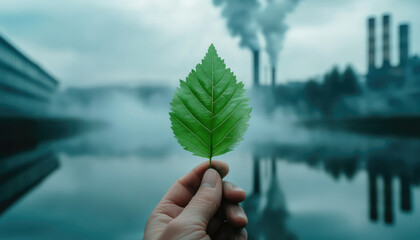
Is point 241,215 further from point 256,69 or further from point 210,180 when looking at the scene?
point 256,69

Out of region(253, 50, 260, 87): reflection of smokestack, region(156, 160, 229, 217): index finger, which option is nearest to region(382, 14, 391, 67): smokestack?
region(253, 50, 260, 87): reflection of smokestack

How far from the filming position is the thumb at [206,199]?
2.58 meters

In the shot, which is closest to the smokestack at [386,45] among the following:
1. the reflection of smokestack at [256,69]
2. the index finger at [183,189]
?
the reflection of smokestack at [256,69]

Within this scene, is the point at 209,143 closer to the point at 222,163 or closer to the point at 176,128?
the point at 176,128

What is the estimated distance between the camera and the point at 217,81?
7.07 feet

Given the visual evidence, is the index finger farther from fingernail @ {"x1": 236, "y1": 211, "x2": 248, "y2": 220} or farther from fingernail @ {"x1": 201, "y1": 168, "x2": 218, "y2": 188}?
fingernail @ {"x1": 236, "y1": 211, "x2": 248, "y2": 220}

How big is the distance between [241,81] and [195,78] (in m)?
0.34

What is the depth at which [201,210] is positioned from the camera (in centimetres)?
259

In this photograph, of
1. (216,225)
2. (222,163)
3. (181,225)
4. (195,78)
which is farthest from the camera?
(216,225)

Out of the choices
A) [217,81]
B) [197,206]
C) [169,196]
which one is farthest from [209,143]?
[169,196]

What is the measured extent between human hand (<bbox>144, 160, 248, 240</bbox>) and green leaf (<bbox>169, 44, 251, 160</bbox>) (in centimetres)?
51

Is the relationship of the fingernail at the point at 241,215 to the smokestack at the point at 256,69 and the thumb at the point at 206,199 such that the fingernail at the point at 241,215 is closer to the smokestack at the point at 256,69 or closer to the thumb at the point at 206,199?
→ the thumb at the point at 206,199

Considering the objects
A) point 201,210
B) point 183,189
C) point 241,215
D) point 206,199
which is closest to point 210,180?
point 206,199

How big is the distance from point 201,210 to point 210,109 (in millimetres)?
948
